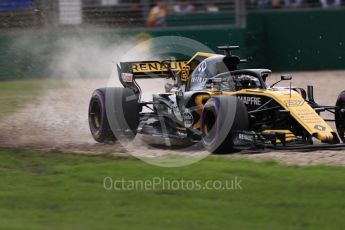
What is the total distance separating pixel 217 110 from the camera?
36.8 ft

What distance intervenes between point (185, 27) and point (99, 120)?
37.6 ft

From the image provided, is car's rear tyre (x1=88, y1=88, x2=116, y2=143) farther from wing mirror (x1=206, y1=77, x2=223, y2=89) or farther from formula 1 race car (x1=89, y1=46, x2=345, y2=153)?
wing mirror (x1=206, y1=77, x2=223, y2=89)

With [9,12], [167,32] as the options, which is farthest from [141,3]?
[9,12]

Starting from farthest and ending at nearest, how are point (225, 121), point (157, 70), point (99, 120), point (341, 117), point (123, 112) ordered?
point (157, 70) < point (99, 120) < point (123, 112) < point (341, 117) < point (225, 121)

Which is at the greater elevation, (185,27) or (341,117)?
(185,27)

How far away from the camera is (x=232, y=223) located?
293 inches

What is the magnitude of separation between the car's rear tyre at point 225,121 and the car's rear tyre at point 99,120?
219 cm

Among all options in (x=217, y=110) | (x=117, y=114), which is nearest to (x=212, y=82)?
(x=217, y=110)

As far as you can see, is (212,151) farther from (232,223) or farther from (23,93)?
(23,93)

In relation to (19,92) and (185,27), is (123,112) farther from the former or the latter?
(185,27)

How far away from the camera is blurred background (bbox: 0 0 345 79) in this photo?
76.7 ft

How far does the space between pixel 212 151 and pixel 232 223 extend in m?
3.99

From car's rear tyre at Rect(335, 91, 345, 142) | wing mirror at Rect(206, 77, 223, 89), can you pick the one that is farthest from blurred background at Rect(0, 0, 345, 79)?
car's rear tyre at Rect(335, 91, 345, 142)

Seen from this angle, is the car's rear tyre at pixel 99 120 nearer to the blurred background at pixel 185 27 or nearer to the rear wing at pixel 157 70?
the rear wing at pixel 157 70
